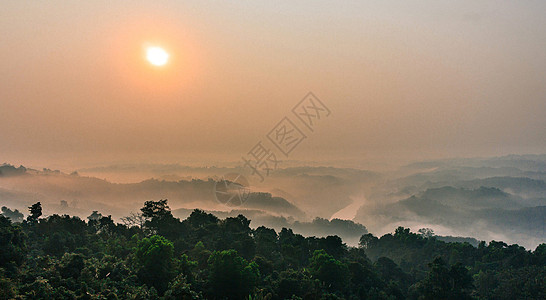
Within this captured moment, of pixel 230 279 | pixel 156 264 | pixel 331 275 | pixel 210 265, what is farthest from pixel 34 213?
pixel 331 275

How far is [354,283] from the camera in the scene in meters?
46.8

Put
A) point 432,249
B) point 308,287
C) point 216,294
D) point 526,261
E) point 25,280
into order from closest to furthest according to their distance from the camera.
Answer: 1. point 25,280
2. point 216,294
3. point 308,287
4. point 526,261
5. point 432,249

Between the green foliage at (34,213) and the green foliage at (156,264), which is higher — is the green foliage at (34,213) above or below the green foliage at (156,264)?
above

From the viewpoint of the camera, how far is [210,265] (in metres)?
38.2

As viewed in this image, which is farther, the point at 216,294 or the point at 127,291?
the point at 216,294

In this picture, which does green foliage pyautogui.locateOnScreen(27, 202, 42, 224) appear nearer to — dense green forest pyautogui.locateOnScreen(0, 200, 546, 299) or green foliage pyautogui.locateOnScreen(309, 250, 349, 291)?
dense green forest pyautogui.locateOnScreen(0, 200, 546, 299)

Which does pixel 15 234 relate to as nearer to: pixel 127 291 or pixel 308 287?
pixel 127 291

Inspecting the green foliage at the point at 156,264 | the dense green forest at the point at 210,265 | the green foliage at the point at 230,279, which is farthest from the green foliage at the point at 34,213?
the green foliage at the point at 230,279

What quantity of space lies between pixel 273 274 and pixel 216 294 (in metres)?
10.9

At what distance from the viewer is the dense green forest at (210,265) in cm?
2870

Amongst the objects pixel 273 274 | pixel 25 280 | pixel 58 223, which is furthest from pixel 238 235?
pixel 25 280

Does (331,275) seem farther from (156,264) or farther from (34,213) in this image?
(34,213)

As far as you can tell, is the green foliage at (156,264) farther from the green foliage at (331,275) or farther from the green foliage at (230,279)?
the green foliage at (331,275)

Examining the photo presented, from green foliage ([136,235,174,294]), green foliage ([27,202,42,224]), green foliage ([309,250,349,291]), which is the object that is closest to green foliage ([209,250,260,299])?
green foliage ([136,235,174,294])
